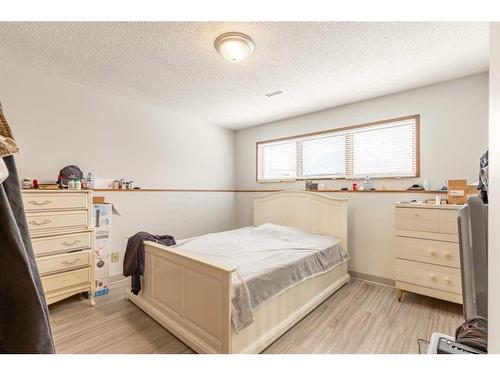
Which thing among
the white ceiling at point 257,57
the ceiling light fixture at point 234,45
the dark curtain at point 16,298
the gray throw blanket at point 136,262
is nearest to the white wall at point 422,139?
the white ceiling at point 257,57

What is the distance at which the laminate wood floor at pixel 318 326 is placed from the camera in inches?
68.9

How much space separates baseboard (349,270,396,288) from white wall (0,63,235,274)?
90.2 inches

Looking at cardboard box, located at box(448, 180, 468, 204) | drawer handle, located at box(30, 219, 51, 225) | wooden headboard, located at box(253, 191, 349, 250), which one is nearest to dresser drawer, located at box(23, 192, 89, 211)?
drawer handle, located at box(30, 219, 51, 225)

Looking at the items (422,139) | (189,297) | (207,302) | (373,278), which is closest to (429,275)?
(373,278)

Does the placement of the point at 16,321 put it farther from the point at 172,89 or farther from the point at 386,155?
the point at 386,155

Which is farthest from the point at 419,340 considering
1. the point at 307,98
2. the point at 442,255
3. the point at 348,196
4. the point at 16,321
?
the point at 307,98

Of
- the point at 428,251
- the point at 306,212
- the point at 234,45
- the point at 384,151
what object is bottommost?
the point at 428,251

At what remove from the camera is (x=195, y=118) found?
3857 mm

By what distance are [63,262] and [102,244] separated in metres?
0.49

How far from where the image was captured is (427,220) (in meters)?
2.32

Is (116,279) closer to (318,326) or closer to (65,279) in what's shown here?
(65,279)

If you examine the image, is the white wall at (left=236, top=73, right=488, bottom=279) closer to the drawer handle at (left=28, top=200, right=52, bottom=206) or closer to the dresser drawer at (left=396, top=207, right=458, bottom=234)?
the dresser drawer at (left=396, top=207, right=458, bottom=234)
